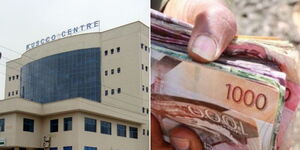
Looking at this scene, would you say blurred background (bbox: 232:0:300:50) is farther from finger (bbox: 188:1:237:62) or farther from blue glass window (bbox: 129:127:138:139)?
blue glass window (bbox: 129:127:138:139)

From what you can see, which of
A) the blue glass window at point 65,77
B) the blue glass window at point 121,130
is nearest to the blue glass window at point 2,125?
the blue glass window at point 65,77

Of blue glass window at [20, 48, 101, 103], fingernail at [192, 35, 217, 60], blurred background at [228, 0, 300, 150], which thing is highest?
blue glass window at [20, 48, 101, 103]

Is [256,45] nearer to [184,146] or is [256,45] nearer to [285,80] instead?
[285,80]

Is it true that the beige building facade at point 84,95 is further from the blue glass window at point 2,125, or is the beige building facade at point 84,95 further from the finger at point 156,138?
the finger at point 156,138

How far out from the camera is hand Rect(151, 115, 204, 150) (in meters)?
3.26

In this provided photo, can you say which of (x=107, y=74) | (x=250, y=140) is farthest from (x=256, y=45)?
(x=107, y=74)

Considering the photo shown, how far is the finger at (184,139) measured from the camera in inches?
128

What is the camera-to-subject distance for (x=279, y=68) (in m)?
3.09

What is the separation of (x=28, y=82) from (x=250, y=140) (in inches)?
1124

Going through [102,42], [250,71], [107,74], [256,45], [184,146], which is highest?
[102,42]

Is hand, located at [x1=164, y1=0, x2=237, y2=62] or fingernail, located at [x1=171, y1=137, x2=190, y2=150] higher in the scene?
hand, located at [x1=164, y1=0, x2=237, y2=62]

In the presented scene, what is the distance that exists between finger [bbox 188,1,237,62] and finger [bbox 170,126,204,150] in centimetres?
58

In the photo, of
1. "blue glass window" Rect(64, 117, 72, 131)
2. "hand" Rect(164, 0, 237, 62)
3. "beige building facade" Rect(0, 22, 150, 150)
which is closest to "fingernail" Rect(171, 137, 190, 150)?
"hand" Rect(164, 0, 237, 62)

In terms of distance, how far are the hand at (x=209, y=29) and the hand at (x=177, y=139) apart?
1.92 ft
